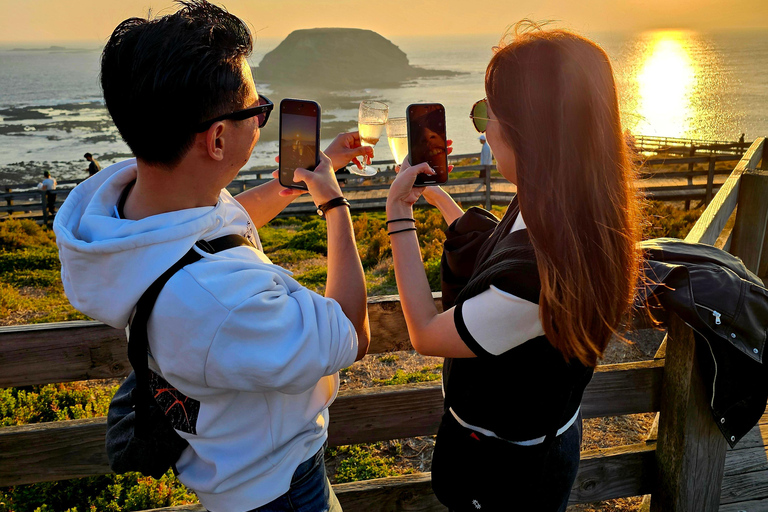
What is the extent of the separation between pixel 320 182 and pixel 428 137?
0.52m

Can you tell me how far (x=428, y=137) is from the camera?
75.7 inches

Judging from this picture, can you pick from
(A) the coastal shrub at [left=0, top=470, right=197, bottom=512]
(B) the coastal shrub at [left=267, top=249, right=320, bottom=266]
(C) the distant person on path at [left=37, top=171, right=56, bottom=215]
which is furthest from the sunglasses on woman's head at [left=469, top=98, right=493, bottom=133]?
(C) the distant person on path at [left=37, top=171, right=56, bottom=215]

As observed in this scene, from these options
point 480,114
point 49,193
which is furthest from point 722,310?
point 49,193

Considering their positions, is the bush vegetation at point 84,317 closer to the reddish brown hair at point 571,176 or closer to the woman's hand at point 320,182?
the reddish brown hair at point 571,176

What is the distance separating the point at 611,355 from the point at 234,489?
5.42 meters

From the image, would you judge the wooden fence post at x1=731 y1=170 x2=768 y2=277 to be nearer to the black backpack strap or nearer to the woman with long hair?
the woman with long hair

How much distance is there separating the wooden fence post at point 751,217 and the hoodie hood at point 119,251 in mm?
4463

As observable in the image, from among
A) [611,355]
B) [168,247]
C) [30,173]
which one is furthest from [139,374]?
[30,173]

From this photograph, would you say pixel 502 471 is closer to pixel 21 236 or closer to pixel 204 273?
pixel 204 273

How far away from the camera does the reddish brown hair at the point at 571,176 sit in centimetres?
141

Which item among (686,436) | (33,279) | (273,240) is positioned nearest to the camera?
(686,436)

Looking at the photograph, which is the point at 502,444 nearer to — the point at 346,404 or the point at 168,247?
the point at 346,404

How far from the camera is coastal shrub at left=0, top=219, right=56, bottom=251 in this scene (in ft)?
43.0

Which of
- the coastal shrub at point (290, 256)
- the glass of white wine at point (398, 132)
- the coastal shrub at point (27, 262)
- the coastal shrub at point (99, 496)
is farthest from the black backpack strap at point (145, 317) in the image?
the coastal shrub at point (27, 262)
